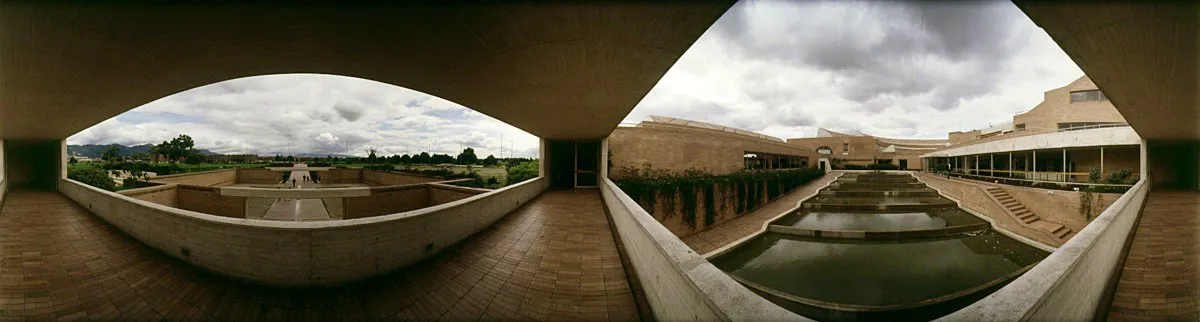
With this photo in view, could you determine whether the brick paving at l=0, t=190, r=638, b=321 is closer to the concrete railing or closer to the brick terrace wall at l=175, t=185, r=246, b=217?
the concrete railing

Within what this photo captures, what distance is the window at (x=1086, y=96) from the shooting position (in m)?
17.2

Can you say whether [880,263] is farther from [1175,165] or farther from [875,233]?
[1175,165]

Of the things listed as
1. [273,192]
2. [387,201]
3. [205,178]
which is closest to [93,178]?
[205,178]

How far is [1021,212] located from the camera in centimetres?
1183

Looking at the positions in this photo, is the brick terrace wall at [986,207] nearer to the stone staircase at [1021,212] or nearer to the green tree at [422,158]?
the stone staircase at [1021,212]

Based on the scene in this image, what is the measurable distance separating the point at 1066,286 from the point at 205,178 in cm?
3008

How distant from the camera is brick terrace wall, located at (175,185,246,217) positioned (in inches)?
410

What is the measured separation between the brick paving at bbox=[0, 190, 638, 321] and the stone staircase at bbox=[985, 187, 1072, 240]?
15.1 metres

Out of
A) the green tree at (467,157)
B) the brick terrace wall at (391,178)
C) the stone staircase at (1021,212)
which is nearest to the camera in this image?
the stone staircase at (1021,212)

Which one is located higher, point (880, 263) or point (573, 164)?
point (573, 164)

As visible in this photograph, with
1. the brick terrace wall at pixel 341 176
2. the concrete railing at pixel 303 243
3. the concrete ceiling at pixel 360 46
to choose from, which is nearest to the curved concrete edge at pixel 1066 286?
the concrete ceiling at pixel 360 46

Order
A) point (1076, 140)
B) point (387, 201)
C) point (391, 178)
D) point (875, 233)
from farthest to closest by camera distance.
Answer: point (391, 178) < point (1076, 140) < point (875, 233) < point (387, 201)

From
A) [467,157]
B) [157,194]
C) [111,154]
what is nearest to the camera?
[157,194]

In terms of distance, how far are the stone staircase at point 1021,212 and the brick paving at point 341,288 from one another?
15.1m
